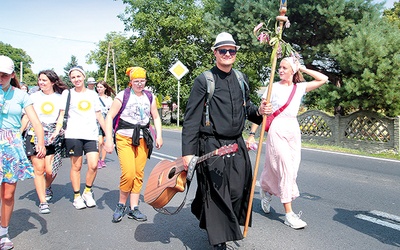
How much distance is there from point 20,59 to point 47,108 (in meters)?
94.0

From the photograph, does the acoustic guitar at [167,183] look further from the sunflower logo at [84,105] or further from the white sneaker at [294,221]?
the sunflower logo at [84,105]

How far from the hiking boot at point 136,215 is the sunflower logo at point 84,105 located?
1712 millimetres

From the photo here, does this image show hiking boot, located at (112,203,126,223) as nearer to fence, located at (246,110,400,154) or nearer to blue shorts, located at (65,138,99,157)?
blue shorts, located at (65,138,99,157)

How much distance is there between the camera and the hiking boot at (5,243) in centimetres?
393

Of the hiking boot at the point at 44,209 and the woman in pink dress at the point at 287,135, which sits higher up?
the woman in pink dress at the point at 287,135

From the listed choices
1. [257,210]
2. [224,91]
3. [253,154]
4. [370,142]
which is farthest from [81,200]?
[370,142]

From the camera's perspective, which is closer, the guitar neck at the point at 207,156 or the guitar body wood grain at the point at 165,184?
the guitar neck at the point at 207,156

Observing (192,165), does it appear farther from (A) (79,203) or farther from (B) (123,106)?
(A) (79,203)

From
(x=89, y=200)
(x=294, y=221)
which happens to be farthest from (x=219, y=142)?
(x=89, y=200)

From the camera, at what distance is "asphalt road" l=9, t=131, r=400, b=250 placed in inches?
162

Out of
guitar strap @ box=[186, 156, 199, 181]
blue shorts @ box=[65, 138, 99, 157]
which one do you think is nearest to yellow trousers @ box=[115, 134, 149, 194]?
blue shorts @ box=[65, 138, 99, 157]

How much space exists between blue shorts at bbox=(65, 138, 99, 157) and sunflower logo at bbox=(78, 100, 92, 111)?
0.48 m

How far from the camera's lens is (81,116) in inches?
219

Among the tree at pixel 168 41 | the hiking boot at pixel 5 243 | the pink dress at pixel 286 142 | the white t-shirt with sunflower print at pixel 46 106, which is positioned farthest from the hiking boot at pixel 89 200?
the tree at pixel 168 41
